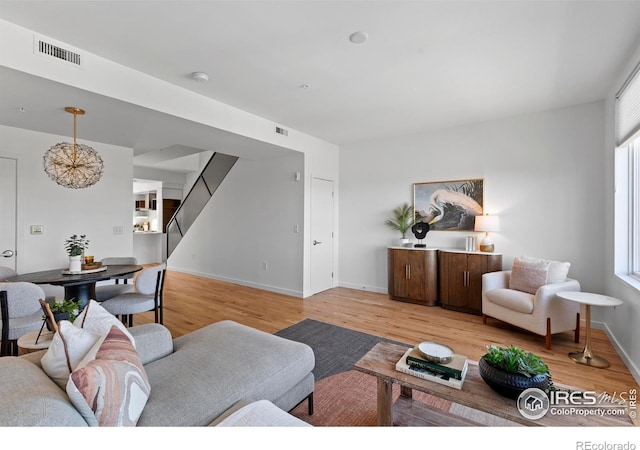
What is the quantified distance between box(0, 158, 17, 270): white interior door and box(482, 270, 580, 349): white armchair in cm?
590

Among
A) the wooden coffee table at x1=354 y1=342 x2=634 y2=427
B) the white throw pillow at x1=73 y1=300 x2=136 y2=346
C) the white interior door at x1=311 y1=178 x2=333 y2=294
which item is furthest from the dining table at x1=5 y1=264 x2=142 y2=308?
the white interior door at x1=311 y1=178 x2=333 y2=294

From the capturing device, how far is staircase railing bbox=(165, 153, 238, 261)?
260 inches

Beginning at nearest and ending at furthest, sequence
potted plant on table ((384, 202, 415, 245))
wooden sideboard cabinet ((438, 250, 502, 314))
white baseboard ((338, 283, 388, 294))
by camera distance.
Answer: wooden sideboard cabinet ((438, 250, 502, 314)) → potted plant on table ((384, 202, 415, 245)) → white baseboard ((338, 283, 388, 294))

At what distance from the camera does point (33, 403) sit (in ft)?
3.09

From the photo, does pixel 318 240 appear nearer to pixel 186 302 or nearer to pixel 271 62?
pixel 186 302

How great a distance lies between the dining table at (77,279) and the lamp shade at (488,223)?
441 cm

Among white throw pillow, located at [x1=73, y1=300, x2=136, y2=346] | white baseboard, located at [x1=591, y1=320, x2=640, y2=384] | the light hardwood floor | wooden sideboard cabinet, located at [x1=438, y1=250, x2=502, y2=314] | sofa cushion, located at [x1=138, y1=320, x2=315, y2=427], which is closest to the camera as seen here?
sofa cushion, located at [x1=138, y1=320, x2=315, y2=427]

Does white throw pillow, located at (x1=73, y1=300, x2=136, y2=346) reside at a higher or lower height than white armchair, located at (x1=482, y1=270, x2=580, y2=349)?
higher

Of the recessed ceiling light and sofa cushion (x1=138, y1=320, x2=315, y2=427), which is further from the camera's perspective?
the recessed ceiling light

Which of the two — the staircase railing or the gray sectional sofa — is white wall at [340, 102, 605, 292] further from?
the gray sectional sofa

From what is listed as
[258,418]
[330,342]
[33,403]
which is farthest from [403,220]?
[33,403]

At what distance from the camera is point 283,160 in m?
5.22

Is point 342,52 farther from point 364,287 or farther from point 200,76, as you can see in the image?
point 364,287

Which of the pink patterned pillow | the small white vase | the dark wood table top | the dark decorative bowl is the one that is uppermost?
the small white vase
